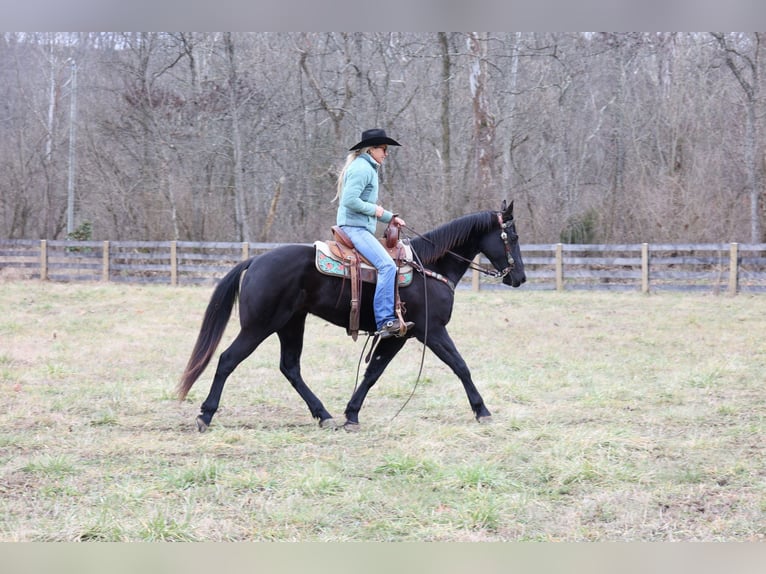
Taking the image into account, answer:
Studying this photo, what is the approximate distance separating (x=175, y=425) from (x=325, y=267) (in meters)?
1.84

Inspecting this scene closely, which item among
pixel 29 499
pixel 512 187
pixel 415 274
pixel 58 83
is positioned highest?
pixel 58 83

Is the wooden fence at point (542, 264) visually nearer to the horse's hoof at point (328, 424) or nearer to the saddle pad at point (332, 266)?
the saddle pad at point (332, 266)

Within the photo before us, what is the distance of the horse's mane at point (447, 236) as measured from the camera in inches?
284

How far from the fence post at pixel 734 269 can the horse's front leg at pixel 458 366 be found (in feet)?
44.2

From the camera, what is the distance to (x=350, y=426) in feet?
21.7

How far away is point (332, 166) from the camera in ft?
81.1

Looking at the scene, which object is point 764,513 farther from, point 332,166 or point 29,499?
point 332,166

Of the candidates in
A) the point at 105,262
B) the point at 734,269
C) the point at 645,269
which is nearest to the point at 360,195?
the point at 645,269

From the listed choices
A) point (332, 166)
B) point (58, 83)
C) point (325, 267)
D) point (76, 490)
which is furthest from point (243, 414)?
point (58, 83)

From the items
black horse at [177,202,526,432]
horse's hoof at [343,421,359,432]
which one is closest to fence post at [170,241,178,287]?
black horse at [177,202,526,432]

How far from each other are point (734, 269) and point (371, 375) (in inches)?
554

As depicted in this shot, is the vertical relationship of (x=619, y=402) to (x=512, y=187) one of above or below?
below

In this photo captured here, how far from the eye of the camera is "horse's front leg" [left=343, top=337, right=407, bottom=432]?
6746 millimetres

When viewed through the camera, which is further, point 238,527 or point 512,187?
point 512,187
